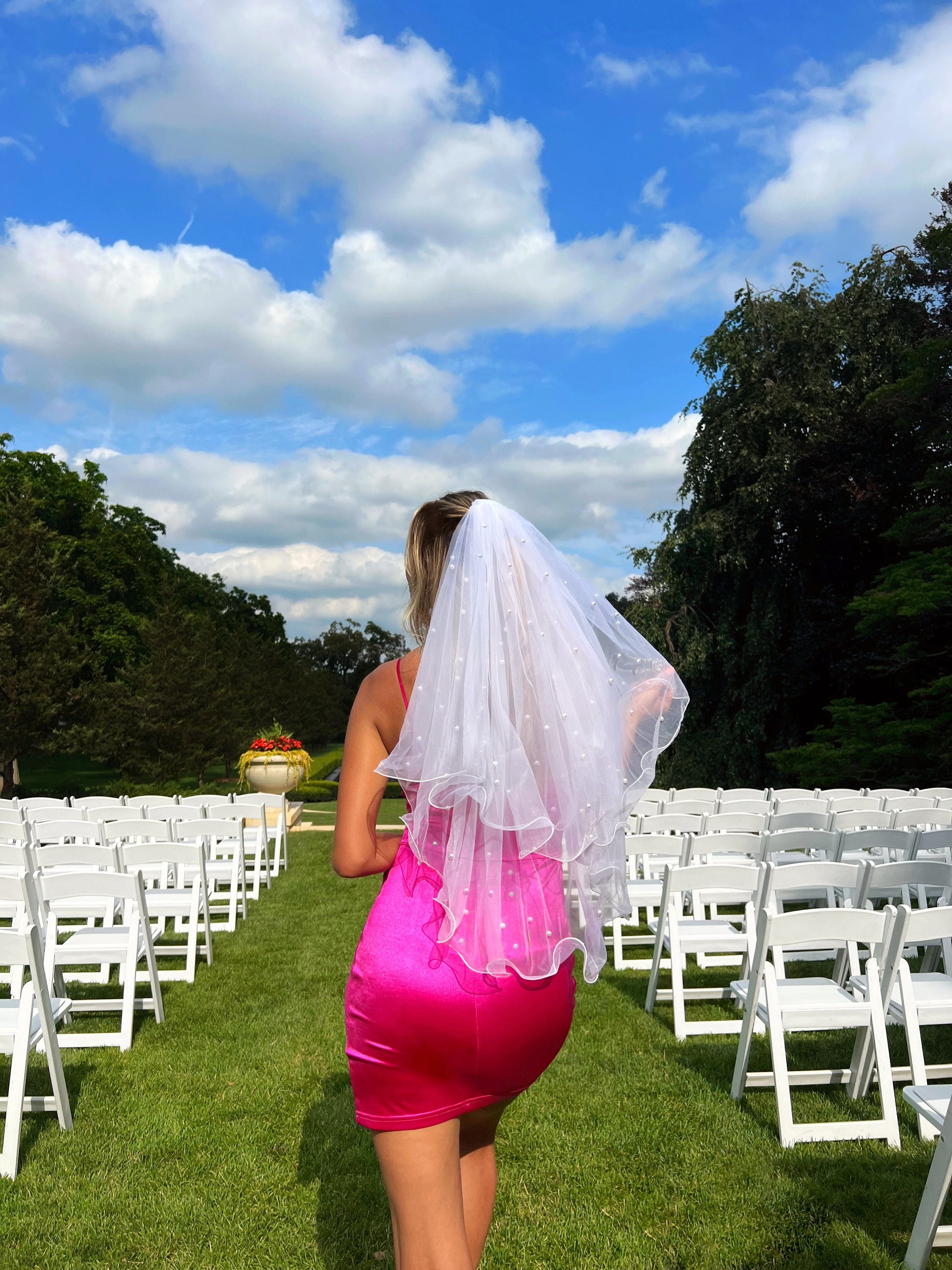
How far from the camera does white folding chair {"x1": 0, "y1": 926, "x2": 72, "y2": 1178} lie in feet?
12.3

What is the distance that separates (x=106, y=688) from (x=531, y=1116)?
27599 millimetres

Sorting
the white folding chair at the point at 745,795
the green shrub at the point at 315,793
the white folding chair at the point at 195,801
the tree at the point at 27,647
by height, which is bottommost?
the green shrub at the point at 315,793

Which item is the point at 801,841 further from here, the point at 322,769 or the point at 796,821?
the point at 322,769

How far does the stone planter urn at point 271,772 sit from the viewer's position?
59.1 ft

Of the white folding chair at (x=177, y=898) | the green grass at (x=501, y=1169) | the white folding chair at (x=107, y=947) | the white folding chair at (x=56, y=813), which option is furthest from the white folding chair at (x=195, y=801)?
the green grass at (x=501, y=1169)

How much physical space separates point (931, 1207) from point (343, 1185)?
80.0 inches

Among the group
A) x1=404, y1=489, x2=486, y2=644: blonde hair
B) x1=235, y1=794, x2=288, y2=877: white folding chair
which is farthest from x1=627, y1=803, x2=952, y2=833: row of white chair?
x1=404, y1=489, x2=486, y2=644: blonde hair

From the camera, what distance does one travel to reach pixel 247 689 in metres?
42.8

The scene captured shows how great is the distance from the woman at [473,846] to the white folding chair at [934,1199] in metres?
1.45

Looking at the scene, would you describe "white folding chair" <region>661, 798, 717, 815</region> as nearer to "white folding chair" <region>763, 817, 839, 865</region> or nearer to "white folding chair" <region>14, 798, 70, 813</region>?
"white folding chair" <region>763, 817, 839, 865</region>

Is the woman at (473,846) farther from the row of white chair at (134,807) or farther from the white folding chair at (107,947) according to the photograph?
the row of white chair at (134,807)

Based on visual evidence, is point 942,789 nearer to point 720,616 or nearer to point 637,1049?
point 637,1049

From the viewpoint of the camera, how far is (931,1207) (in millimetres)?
2916

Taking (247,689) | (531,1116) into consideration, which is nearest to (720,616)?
(531,1116)
